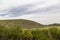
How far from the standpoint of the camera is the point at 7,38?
2472 cm

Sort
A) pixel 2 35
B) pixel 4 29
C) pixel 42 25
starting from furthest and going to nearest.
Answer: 1. pixel 42 25
2. pixel 4 29
3. pixel 2 35

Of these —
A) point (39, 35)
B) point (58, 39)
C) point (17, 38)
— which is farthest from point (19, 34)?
point (58, 39)

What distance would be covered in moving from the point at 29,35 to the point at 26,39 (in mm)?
1167

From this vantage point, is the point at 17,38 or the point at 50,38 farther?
the point at 50,38

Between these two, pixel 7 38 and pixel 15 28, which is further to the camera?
pixel 15 28

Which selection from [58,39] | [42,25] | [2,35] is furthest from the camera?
[42,25]

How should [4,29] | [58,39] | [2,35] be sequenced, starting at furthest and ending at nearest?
[58,39] → [4,29] → [2,35]

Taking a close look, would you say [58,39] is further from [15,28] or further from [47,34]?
[15,28]

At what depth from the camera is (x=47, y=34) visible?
1140 inches

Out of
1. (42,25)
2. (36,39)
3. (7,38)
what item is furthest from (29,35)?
(42,25)

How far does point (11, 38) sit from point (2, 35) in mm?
1010

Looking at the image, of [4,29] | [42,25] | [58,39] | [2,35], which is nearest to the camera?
[2,35]

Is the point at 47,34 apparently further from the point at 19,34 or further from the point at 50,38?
the point at 19,34

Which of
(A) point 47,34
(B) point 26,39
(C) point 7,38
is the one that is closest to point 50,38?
(A) point 47,34
